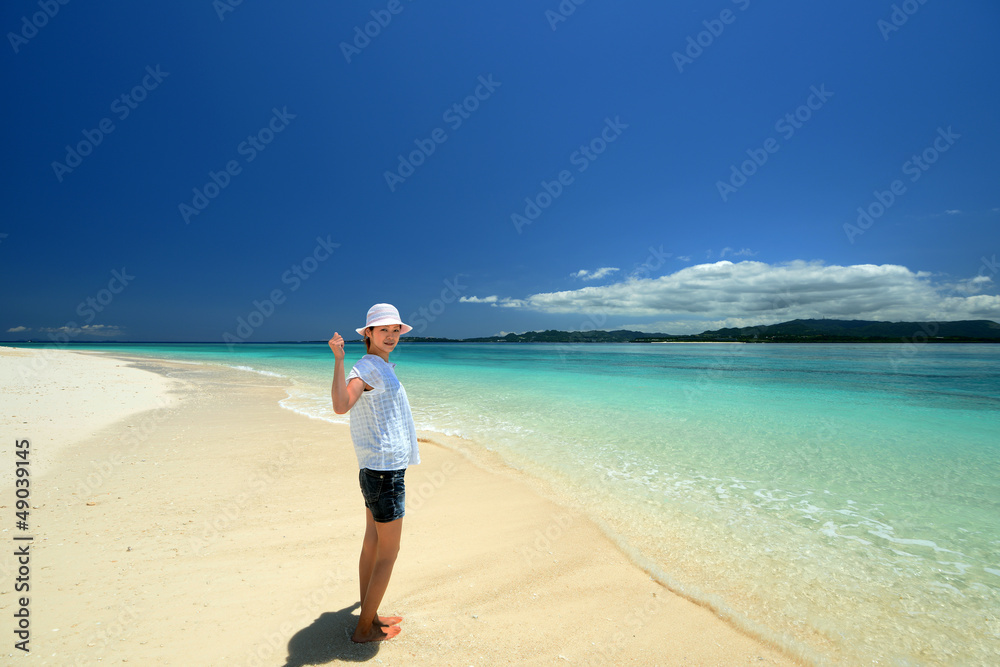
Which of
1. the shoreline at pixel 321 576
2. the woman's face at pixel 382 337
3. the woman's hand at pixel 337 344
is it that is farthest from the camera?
the shoreline at pixel 321 576

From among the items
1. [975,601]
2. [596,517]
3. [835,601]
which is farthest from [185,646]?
[975,601]

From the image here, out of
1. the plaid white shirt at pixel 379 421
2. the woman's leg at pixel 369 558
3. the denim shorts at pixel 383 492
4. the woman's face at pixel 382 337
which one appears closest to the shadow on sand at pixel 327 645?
the woman's leg at pixel 369 558

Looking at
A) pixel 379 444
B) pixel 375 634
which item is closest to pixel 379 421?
pixel 379 444

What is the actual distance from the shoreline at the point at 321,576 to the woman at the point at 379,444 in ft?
1.94

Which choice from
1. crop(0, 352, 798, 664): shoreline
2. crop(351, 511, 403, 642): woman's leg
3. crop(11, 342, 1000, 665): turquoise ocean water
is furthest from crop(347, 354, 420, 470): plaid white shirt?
crop(11, 342, 1000, 665): turquoise ocean water

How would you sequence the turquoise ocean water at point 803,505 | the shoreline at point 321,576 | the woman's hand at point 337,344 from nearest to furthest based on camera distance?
the woman's hand at point 337,344 → the shoreline at point 321,576 → the turquoise ocean water at point 803,505

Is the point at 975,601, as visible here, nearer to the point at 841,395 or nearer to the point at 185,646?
the point at 185,646

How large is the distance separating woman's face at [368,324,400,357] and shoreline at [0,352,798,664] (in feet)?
6.62

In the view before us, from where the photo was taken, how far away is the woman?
2592 millimetres

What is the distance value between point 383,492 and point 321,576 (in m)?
1.71

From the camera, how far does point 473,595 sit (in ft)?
11.3

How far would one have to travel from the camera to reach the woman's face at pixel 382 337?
271 centimetres

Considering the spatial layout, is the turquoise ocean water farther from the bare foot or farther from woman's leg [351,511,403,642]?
woman's leg [351,511,403,642]

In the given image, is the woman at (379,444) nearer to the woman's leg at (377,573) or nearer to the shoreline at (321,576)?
the woman's leg at (377,573)
